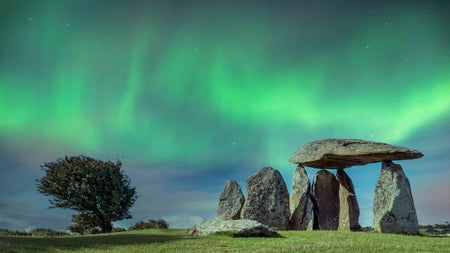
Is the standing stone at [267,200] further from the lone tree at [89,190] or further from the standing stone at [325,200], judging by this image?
the lone tree at [89,190]

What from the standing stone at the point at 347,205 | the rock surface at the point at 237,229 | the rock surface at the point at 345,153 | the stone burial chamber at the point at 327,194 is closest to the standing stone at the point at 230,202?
the stone burial chamber at the point at 327,194

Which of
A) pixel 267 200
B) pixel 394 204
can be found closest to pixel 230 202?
pixel 267 200

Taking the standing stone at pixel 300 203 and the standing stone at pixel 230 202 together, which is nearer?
the standing stone at pixel 300 203

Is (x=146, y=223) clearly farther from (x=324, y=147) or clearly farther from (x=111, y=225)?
(x=324, y=147)

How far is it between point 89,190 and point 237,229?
2619 cm

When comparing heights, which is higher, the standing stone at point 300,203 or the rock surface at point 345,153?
the rock surface at point 345,153

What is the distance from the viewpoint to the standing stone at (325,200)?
48219 millimetres

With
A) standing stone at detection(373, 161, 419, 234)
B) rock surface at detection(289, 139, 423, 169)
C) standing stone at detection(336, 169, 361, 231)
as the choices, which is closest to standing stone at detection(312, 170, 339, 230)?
standing stone at detection(336, 169, 361, 231)

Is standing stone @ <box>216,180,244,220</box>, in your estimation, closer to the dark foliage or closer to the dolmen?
the dolmen

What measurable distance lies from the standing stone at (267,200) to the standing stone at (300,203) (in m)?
0.81

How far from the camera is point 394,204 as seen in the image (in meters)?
43.0

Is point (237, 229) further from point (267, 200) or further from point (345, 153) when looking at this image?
point (345, 153)

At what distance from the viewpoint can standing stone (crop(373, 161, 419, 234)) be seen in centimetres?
4260

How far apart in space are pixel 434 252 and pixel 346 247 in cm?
477
